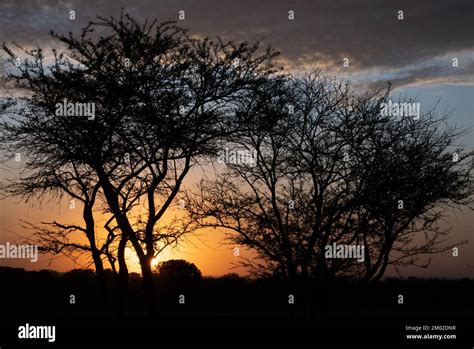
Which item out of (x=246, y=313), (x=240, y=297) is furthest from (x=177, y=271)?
(x=246, y=313)

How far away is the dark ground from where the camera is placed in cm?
1512

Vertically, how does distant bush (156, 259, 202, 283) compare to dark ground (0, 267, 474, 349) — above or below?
above

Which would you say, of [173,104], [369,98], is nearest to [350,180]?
[369,98]

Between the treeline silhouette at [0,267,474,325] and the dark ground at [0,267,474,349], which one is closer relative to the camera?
the dark ground at [0,267,474,349]

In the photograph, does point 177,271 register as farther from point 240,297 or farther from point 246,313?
point 246,313

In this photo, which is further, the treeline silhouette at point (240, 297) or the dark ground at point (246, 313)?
the treeline silhouette at point (240, 297)

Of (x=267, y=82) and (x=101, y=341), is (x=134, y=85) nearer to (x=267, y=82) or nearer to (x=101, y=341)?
(x=267, y=82)

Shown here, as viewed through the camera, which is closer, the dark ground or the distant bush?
the dark ground

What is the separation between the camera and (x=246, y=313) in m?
24.5

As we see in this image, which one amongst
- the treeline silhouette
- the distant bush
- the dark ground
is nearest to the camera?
the dark ground

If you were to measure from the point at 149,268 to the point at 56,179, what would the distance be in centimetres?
475

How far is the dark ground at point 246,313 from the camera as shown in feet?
49.6

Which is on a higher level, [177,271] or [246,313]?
[177,271]

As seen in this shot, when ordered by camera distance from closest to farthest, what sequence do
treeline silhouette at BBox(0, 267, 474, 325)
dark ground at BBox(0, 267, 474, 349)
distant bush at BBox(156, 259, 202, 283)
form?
dark ground at BBox(0, 267, 474, 349) < treeline silhouette at BBox(0, 267, 474, 325) < distant bush at BBox(156, 259, 202, 283)
